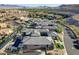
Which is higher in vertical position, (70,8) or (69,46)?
(70,8)

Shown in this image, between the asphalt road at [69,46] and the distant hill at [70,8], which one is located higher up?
the distant hill at [70,8]

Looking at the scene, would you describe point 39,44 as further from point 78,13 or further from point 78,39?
point 78,13

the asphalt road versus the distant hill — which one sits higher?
the distant hill

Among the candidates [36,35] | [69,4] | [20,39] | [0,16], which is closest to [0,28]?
[0,16]

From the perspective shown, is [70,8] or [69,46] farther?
[70,8]

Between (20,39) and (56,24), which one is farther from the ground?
(56,24)
